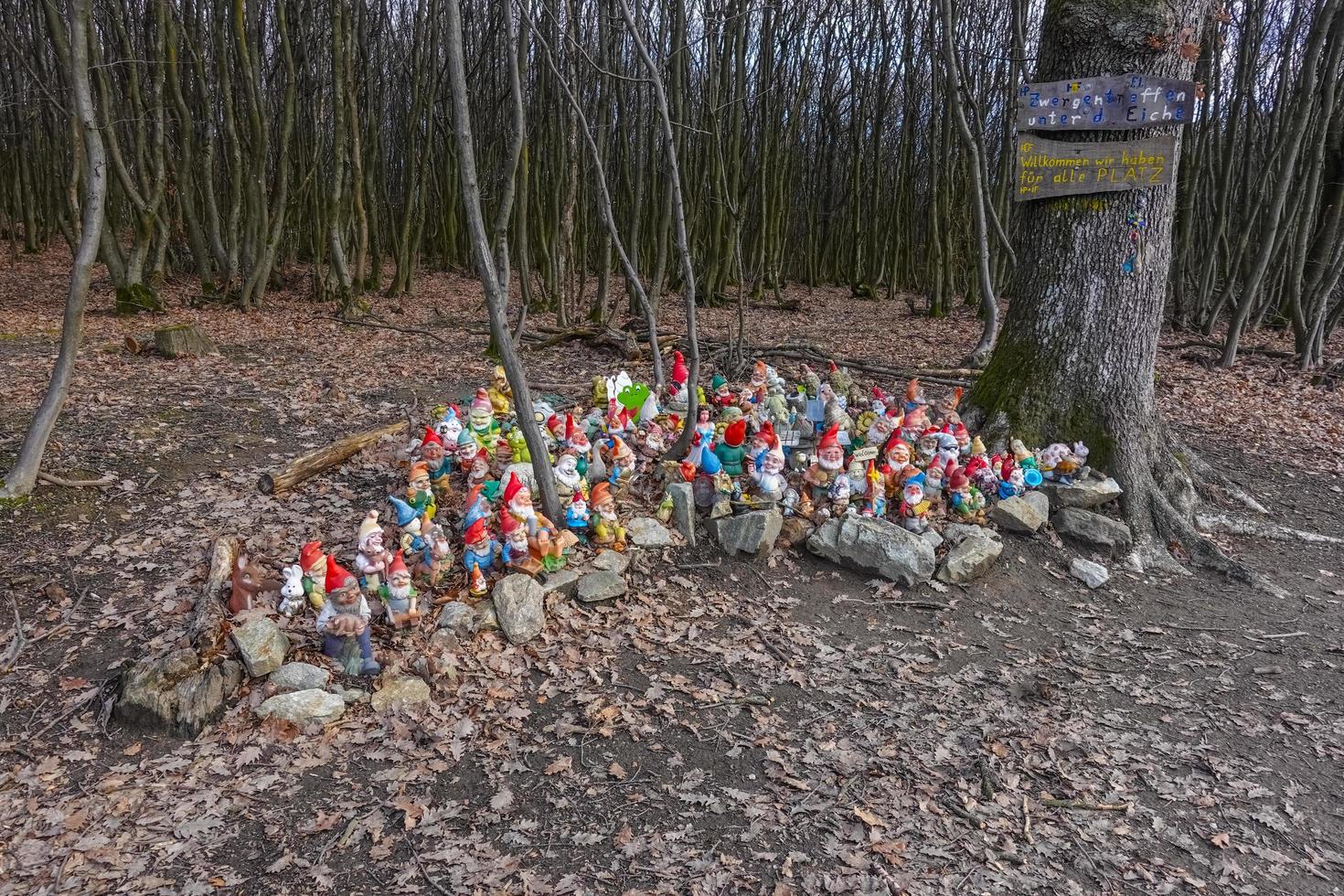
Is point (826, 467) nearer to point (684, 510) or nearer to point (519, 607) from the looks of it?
point (684, 510)

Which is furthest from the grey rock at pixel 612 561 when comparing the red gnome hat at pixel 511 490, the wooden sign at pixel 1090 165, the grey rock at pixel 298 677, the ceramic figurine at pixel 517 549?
the wooden sign at pixel 1090 165

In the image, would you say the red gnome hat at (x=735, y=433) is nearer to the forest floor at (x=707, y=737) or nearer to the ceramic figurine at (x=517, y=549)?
the forest floor at (x=707, y=737)

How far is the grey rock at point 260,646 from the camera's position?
12.1 ft

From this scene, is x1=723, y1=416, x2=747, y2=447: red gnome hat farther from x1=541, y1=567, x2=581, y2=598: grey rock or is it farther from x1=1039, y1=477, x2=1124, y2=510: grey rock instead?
x1=1039, y1=477, x2=1124, y2=510: grey rock

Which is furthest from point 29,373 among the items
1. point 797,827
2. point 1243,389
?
point 1243,389

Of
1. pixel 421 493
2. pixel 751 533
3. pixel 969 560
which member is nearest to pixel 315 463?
pixel 421 493

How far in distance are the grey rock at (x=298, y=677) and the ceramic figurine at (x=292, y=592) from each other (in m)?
0.38

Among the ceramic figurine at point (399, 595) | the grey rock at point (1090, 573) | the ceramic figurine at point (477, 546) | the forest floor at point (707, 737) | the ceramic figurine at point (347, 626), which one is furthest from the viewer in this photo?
the grey rock at point (1090, 573)

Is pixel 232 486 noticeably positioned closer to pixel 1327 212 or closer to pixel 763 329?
pixel 763 329

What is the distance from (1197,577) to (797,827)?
366cm

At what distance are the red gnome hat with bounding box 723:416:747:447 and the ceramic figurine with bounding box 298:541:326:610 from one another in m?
2.69

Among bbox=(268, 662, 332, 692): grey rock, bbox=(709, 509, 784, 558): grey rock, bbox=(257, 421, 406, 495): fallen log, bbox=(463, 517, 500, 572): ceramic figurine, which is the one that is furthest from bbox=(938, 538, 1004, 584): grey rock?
bbox=(257, 421, 406, 495): fallen log

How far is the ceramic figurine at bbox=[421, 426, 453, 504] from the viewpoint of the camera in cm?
518

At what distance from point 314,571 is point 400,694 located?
842 millimetres
